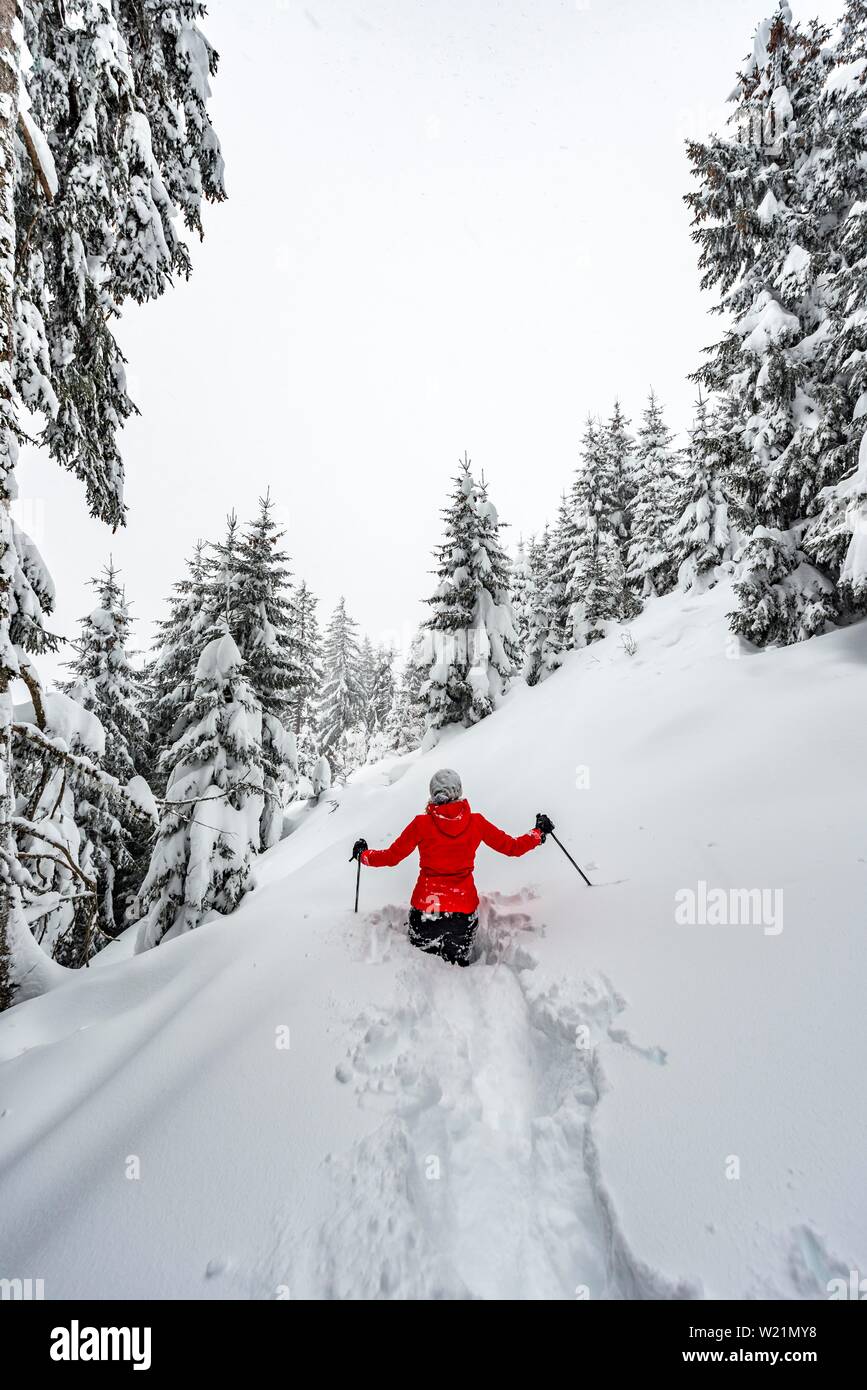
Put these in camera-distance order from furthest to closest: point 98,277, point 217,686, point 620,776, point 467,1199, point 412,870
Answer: point 217,686 < point 620,776 < point 412,870 < point 98,277 < point 467,1199

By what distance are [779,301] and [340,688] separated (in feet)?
130

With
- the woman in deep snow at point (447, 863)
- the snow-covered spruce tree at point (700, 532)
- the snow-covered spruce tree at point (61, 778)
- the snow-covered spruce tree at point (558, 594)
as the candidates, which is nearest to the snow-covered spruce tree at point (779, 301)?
the woman in deep snow at point (447, 863)

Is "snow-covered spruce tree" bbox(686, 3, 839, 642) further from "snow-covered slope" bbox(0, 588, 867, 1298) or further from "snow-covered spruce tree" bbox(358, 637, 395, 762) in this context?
"snow-covered spruce tree" bbox(358, 637, 395, 762)

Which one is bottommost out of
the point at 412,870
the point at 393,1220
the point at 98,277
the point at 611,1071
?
the point at 393,1220

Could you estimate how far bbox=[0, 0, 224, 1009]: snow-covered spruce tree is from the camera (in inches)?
156

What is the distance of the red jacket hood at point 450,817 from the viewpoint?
5047 millimetres

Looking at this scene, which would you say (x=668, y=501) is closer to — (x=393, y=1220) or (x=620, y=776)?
(x=620, y=776)

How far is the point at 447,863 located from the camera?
4992mm

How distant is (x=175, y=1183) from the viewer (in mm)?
2883

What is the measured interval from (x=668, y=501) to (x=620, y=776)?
2471 centimetres

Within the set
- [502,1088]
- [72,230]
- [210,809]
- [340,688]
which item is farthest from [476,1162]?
[340,688]

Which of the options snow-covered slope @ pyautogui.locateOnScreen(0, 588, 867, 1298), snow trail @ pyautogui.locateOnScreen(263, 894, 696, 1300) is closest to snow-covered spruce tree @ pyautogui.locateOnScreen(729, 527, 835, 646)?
snow-covered slope @ pyautogui.locateOnScreen(0, 588, 867, 1298)

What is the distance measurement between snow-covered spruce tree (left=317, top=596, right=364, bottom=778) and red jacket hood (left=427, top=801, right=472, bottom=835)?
3878cm
